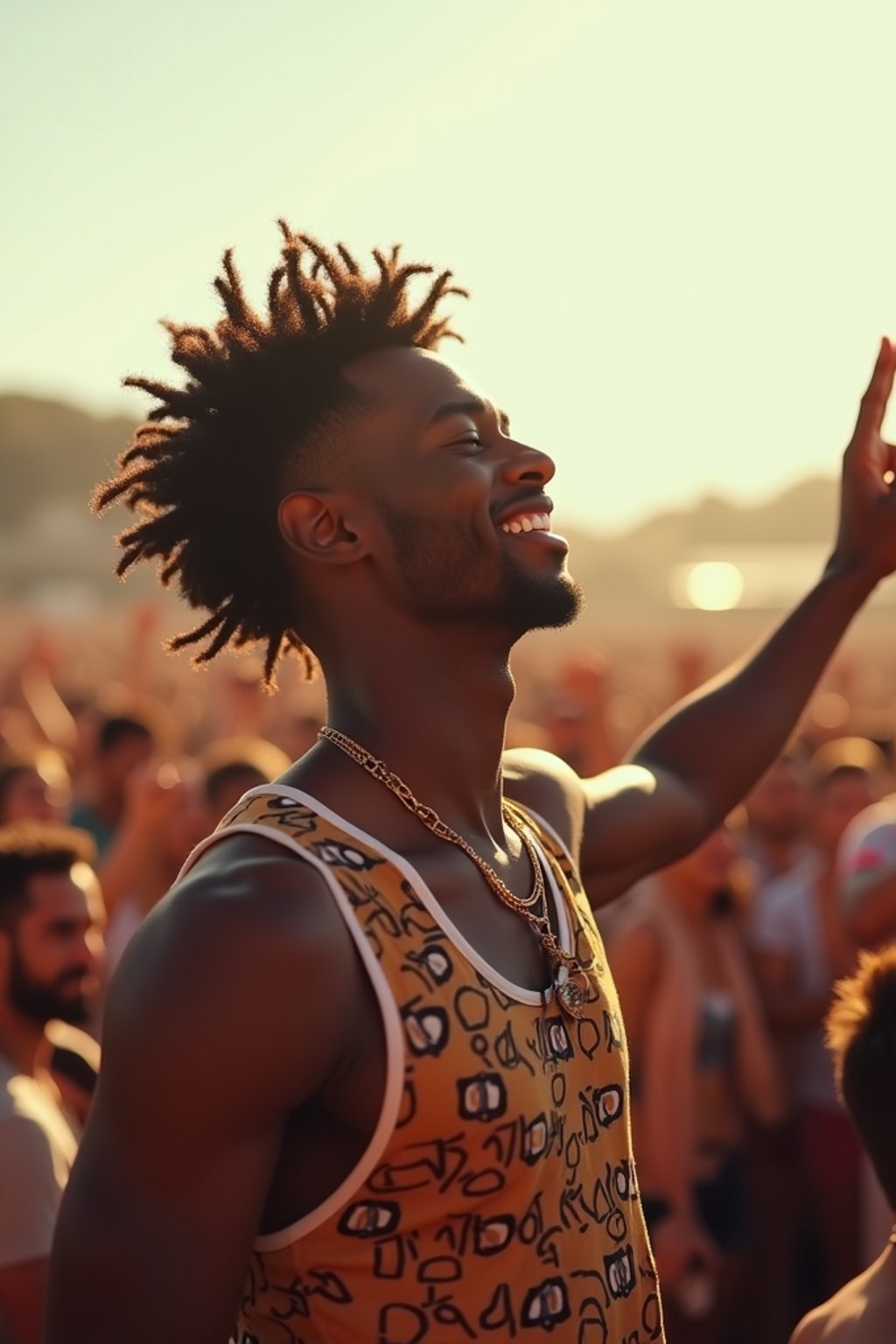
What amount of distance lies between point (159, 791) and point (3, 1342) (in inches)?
103

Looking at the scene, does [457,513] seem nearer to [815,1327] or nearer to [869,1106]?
[869,1106]

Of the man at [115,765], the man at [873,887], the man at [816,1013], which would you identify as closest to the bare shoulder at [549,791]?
the man at [873,887]

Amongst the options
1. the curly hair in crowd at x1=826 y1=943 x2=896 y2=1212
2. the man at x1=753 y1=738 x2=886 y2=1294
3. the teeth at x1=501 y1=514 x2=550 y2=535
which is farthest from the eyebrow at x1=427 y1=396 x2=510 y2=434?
the man at x1=753 y1=738 x2=886 y2=1294

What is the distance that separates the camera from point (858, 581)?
10.5 feet

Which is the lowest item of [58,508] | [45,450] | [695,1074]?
[695,1074]

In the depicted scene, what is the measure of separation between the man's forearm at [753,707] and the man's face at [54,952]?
171 cm

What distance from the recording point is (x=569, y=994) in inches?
88.9

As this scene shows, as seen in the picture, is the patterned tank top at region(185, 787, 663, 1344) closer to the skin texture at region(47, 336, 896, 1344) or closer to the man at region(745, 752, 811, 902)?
the skin texture at region(47, 336, 896, 1344)

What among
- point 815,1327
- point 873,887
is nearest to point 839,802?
point 873,887

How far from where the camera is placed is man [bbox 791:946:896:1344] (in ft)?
8.57

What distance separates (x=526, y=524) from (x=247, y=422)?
45 centimetres

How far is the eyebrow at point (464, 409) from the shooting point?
7.92 ft

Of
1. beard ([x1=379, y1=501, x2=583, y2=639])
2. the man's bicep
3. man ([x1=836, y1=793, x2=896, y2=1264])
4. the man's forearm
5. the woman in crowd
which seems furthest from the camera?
the woman in crowd

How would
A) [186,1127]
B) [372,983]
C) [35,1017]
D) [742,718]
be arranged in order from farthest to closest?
[35,1017] → [742,718] → [372,983] → [186,1127]
